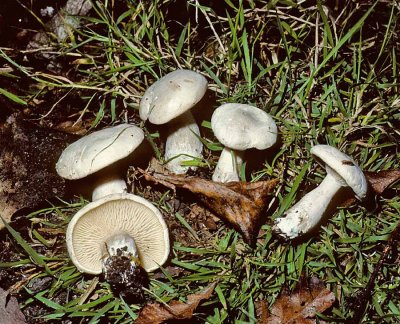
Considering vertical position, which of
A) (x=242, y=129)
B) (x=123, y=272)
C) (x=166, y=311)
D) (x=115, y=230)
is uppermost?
(x=242, y=129)

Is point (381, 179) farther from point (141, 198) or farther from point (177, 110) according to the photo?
point (141, 198)

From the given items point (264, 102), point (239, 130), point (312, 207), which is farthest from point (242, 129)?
point (312, 207)

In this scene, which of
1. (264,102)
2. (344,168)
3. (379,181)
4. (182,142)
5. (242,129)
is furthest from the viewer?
(264,102)

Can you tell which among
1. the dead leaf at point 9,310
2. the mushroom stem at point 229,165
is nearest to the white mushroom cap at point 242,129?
the mushroom stem at point 229,165

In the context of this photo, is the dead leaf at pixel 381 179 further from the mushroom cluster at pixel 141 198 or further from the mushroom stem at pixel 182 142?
the mushroom stem at pixel 182 142

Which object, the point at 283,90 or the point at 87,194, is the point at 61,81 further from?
the point at 283,90

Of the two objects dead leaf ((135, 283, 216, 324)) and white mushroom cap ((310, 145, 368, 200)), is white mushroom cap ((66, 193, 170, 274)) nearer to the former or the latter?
dead leaf ((135, 283, 216, 324))
